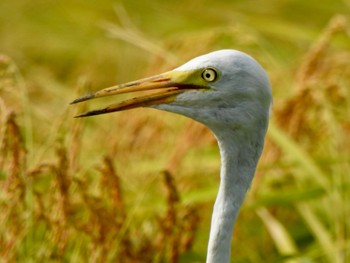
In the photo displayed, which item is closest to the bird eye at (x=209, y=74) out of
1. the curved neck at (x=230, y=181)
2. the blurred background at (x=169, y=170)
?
the curved neck at (x=230, y=181)

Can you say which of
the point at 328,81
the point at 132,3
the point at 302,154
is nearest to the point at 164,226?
the point at 302,154

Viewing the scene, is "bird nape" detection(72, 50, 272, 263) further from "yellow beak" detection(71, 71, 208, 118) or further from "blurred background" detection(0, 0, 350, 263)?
"blurred background" detection(0, 0, 350, 263)

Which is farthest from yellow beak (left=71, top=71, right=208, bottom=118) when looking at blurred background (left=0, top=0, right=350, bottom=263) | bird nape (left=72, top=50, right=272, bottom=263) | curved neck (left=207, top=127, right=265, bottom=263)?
blurred background (left=0, top=0, right=350, bottom=263)

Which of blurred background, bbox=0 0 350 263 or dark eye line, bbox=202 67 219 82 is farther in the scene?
blurred background, bbox=0 0 350 263

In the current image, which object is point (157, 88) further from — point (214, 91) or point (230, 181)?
point (230, 181)

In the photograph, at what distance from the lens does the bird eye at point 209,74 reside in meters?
2.73

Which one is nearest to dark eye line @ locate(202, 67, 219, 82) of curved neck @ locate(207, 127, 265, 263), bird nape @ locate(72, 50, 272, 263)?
bird nape @ locate(72, 50, 272, 263)

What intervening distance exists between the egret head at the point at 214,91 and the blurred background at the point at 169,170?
45 cm

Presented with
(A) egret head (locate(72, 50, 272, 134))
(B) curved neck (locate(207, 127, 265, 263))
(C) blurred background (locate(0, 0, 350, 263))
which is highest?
(C) blurred background (locate(0, 0, 350, 263))

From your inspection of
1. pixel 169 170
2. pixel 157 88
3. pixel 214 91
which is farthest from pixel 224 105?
pixel 169 170

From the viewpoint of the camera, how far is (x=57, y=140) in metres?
3.40

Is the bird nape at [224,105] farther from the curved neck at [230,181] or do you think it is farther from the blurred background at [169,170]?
the blurred background at [169,170]

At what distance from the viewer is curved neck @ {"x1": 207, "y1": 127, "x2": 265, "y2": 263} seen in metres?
2.75

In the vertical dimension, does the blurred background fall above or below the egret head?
above
